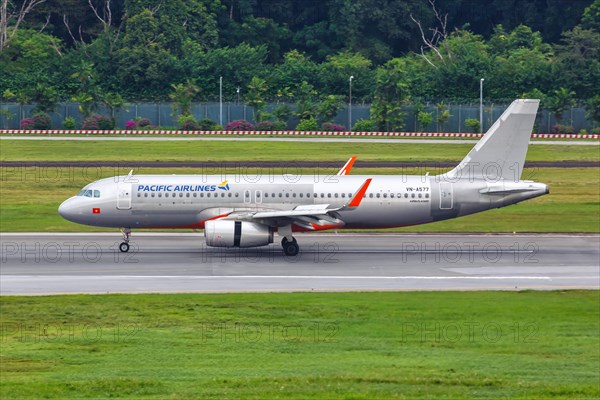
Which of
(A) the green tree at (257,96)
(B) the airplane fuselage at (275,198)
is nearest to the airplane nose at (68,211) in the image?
(B) the airplane fuselage at (275,198)

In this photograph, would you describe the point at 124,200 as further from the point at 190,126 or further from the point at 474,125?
the point at 474,125

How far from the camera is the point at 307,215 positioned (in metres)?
44.8

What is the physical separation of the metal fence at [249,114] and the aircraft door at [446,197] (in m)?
57.1

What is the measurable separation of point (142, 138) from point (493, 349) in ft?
215

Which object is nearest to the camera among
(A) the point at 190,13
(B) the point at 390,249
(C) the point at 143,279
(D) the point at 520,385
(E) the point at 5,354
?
(D) the point at 520,385

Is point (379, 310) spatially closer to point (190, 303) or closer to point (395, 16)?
point (190, 303)

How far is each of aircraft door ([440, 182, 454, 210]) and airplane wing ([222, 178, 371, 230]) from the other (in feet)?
11.2

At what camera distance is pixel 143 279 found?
39844mm

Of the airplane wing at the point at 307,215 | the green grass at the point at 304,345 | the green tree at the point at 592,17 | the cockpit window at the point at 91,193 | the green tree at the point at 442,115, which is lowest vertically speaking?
the green grass at the point at 304,345

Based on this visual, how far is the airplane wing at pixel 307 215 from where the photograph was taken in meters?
44.8

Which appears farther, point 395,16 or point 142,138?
point 395,16

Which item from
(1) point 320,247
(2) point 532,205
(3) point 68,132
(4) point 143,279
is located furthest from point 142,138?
(4) point 143,279

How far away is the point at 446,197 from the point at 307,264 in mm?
7448

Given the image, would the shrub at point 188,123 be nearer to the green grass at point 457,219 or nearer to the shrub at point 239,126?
the shrub at point 239,126
